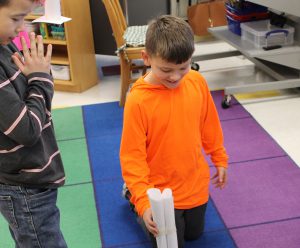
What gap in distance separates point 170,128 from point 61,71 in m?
2.24

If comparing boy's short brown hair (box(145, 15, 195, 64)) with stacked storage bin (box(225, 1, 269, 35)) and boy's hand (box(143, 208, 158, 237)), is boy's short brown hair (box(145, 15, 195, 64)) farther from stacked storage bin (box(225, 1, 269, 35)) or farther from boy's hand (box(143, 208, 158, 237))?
stacked storage bin (box(225, 1, 269, 35))

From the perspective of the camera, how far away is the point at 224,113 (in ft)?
9.97

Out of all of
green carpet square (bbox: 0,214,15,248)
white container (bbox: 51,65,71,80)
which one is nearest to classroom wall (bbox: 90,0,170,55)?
white container (bbox: 51,65,71,80)

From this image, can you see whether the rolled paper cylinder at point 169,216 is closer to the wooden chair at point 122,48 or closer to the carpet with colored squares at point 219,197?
the carpet with colored squares at point 219,197

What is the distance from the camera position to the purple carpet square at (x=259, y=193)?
200 centimetres

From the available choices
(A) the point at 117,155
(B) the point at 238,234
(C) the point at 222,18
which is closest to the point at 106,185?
(A) the point at 117,155

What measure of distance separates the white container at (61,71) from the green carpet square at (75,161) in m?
0.94

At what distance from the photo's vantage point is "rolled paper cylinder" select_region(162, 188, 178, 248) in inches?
44.4

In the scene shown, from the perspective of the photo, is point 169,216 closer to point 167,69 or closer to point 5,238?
point 167,69

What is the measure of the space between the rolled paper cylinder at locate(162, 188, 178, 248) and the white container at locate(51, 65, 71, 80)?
2519 millimetres

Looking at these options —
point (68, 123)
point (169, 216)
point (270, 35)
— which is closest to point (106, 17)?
point (68, 123)

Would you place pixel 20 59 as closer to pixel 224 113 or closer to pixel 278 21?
pixel 224 113

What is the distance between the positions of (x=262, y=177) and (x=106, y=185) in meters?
0.86

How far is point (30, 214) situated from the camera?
1.19 metres
